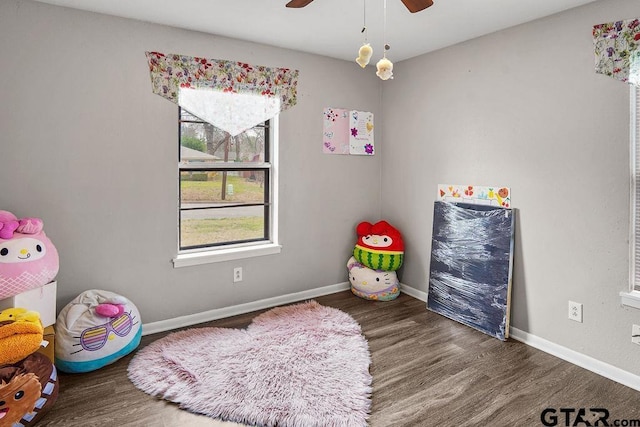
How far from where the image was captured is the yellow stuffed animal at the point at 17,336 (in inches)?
72.6

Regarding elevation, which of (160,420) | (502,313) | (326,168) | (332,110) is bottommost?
(160,420)

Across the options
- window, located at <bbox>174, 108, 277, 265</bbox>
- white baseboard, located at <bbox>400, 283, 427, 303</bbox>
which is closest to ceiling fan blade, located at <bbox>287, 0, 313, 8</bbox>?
window, located at <bbox>174, 108, 277, 265</bbox>

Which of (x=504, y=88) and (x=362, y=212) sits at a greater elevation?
(x=504, y=88)

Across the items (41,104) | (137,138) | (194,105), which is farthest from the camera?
(194,105)

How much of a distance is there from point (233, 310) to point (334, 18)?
2.45 meters

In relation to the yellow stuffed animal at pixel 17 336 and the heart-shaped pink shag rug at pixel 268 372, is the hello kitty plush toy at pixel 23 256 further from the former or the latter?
the heart-shaped pink shag rug at pixel 268 372

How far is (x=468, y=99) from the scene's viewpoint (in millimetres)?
3230

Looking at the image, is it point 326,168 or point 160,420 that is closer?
point 160,420

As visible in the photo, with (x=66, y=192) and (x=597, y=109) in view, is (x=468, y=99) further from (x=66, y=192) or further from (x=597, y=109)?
(x=66, y=192)

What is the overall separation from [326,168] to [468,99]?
1.40m

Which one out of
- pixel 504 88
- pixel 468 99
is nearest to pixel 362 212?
pixel 468 99

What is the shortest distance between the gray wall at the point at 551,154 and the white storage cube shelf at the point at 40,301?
119 inches

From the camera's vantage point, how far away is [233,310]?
11.0 feet

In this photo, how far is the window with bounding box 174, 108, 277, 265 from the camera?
126 inches
